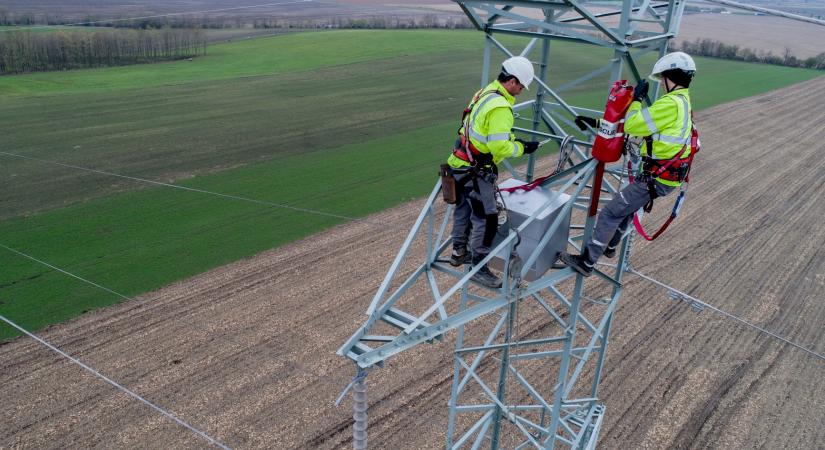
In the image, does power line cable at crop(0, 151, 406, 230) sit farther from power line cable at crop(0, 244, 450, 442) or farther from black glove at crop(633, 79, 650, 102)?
black glove at crop(633, 79, 650, 102)

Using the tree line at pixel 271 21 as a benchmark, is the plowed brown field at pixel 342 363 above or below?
below

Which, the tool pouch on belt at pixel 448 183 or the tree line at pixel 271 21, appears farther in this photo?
the tree line at pixel 271 21

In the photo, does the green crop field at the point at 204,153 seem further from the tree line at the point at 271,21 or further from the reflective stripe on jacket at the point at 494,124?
the tree line at the point at 271,21

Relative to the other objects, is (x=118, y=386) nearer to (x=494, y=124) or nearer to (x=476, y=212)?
(x=476, y=212)

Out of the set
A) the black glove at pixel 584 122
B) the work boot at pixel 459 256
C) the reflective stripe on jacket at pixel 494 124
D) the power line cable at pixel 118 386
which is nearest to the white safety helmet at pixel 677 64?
the black glove at pixel 584 122

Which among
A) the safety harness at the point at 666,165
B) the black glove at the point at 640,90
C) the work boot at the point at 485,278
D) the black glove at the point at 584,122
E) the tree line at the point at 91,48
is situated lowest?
the tree line at the point at 91,48

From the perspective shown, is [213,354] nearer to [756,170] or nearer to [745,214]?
Answer: [745,214]

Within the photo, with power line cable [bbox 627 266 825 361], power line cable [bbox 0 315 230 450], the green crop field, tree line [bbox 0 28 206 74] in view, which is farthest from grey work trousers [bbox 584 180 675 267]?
tree line [bbox 0 28 206 74]
